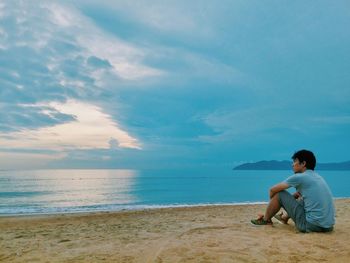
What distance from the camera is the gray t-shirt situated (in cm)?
594

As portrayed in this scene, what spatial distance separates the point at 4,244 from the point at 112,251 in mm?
2731

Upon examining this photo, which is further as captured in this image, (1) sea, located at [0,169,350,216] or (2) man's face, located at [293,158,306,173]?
(1) sea, located at [0,169,350,216]

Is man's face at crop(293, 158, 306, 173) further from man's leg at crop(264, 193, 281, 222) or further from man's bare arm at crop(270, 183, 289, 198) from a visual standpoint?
man's leg at crop(264, 193, 281, 222)

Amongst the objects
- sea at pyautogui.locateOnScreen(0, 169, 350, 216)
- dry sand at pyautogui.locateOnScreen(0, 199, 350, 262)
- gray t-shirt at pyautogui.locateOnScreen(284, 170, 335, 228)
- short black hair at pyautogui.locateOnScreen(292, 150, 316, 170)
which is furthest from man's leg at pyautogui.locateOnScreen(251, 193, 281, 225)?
sea at pyautogui.locateOnScreen(0, 169, 350, 216)

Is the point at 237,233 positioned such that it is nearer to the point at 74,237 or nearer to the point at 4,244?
the point at 74,237

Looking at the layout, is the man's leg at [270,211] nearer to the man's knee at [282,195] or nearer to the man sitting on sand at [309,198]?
the man's knee at [282,195]

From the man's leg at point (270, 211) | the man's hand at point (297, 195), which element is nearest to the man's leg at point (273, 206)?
the man's leg at point (270, 211)

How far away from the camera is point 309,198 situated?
6039mm

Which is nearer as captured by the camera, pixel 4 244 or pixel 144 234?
pixel 4 244

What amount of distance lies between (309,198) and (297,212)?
421mm

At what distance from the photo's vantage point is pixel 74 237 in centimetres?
679

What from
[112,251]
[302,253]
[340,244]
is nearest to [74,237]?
[112,251]

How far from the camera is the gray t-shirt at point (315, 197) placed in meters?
5.94

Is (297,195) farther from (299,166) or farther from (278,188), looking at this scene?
(299,166)
